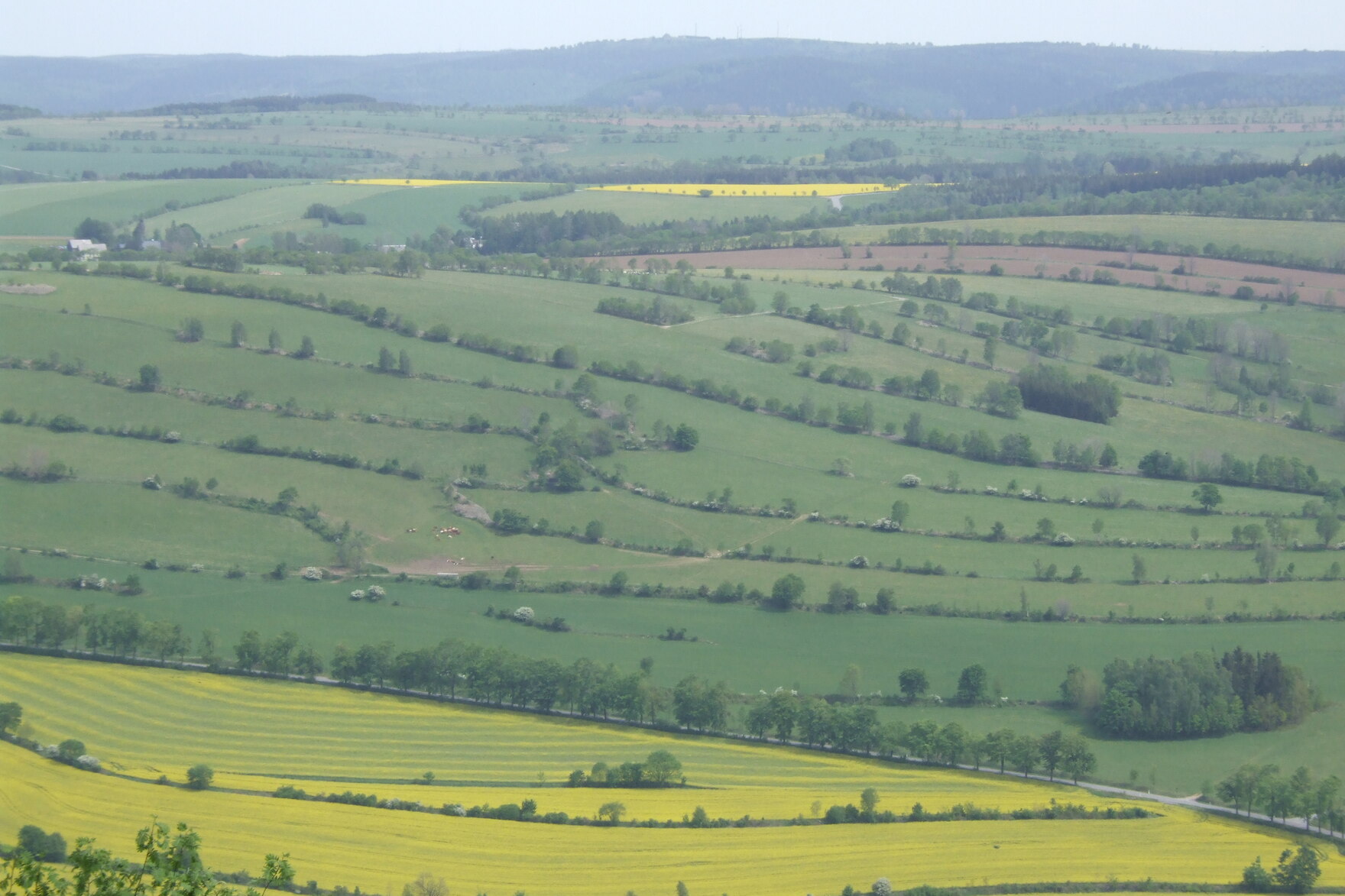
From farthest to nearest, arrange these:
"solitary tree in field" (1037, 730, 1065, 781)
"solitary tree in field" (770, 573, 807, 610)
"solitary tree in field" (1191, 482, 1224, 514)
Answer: "solitary tree in field" (1191, 482, 1224, 514), "solitary tree in field" (770, 573, 807, 610), "solitary tree in field" (1037, 730, 1065, 781)

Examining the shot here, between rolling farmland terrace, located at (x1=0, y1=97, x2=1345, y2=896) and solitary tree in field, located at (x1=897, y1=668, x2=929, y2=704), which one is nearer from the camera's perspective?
rolling farmland terrace, located at (x1=0, y1=97, x2=1345, y2=896)

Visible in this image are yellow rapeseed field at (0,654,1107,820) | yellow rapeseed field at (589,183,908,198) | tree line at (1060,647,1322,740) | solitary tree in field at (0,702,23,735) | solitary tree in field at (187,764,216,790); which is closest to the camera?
solitary tree in field at (187,764,216,790)

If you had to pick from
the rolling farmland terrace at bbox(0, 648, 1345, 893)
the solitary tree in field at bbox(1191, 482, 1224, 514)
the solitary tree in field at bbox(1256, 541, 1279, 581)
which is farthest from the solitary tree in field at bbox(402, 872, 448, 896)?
the solitary tree in field at bbox(1191, 482, 1224, 514)

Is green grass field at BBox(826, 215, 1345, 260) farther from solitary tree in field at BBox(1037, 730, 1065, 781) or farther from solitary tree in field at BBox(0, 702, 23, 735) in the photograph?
solitary tree in field at BBox(0, 702, 23, 735)

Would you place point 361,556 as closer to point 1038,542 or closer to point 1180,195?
point 1038,542

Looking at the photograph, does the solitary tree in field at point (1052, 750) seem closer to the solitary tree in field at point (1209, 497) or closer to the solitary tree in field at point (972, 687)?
the solitary tree in field at point (972, 687)

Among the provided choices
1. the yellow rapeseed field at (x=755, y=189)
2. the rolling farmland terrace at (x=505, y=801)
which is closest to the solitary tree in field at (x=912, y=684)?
the rolling farmland terrace at (x=505, y=801)

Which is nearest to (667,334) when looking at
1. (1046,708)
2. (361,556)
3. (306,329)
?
(306,329)

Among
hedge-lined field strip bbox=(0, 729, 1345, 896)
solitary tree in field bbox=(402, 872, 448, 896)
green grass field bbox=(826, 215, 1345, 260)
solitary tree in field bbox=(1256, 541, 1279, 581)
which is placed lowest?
hedge-lined field strip bbox=(0, 729, 1345, 896)
